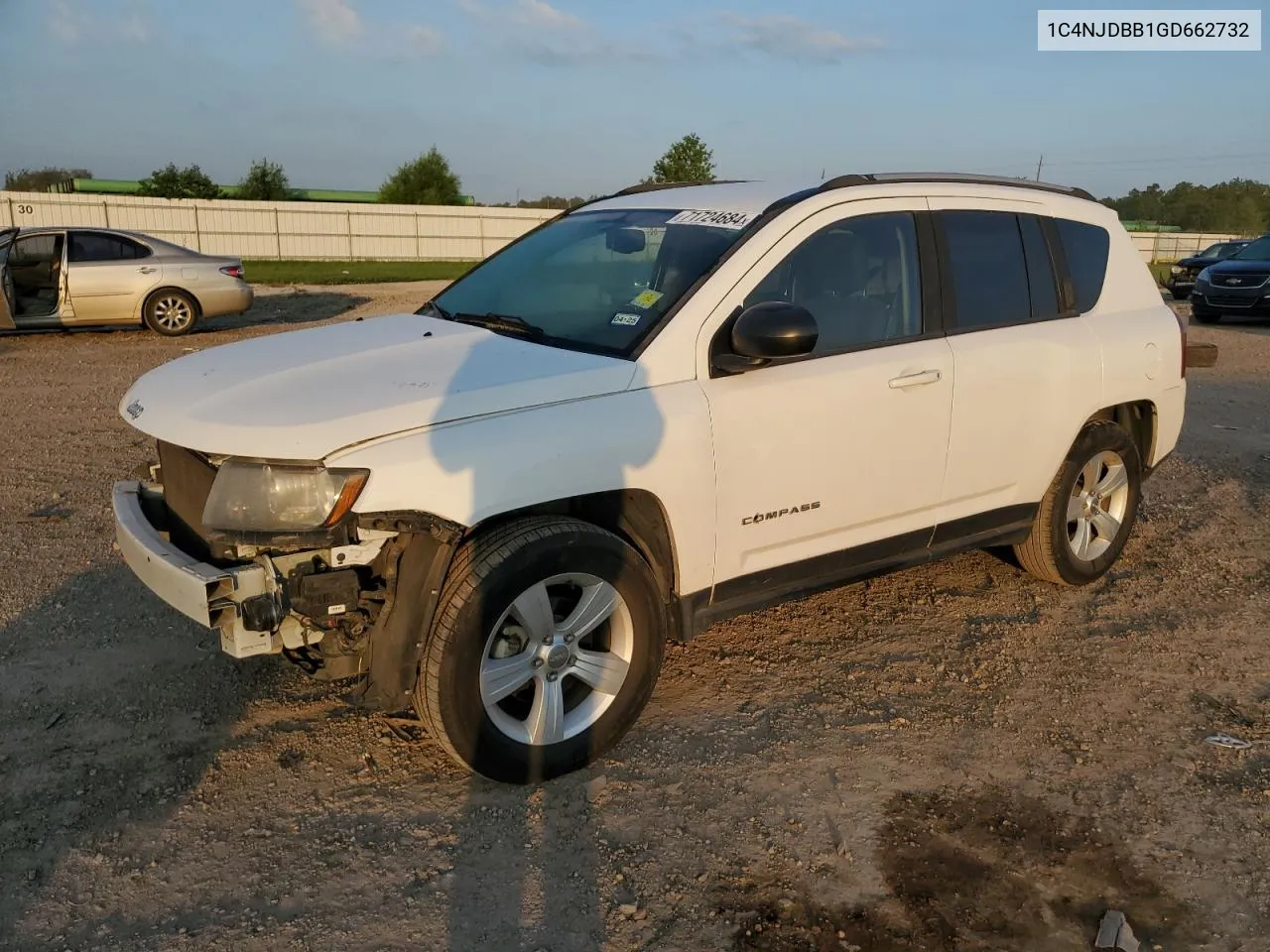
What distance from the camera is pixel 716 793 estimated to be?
3.47 meters

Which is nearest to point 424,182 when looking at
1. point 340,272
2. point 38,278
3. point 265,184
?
point 265,184

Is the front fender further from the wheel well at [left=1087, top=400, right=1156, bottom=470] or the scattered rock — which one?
the wheel well at [left=1087, top=400, right=1156, bottom=470]

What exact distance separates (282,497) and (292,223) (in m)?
37.8

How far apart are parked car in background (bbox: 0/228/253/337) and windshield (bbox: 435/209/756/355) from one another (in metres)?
11.2

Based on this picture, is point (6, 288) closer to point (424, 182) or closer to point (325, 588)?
point (325, 588)

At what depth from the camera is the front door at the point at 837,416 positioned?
374 centimetres

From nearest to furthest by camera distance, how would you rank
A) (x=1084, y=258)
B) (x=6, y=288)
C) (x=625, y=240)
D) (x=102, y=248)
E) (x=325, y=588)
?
(x=325, y=588), (x=625, y=240), (x=1084, y=258), (x=6, y=288), (x=102, y=248)

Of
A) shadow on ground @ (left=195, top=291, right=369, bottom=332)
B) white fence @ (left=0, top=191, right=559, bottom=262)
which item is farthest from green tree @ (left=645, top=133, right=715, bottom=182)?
shadow on ground @ (left=195, top=291, right=369, bottom=332)

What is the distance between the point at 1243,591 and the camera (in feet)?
17.8

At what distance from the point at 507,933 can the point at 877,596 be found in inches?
118

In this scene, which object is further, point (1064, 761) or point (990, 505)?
point (990, 505)

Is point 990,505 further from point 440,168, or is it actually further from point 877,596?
point 440,168

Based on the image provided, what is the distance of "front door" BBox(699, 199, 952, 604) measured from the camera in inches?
147

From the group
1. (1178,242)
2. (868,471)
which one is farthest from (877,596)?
(1178,242)
